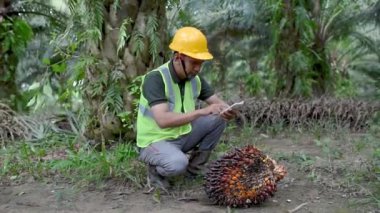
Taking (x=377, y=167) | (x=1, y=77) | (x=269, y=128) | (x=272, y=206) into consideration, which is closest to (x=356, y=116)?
(x=269, y=128)

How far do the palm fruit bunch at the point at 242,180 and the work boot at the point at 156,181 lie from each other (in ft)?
1.60

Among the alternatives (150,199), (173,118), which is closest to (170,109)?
(173,118)

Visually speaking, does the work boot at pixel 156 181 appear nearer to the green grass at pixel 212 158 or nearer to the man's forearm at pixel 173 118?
the green grass at pixel 212 158

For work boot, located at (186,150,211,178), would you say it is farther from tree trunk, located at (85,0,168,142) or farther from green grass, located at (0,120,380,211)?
tree trunk, located at (85,0,168,142)

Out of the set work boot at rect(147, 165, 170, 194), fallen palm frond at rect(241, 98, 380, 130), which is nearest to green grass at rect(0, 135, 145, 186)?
work boot at rect(147, 165, 170, 194)

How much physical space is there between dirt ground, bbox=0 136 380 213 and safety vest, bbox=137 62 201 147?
425mm

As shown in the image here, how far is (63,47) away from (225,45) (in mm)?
9066

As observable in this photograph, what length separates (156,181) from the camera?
14.8ft

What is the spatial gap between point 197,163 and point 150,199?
0.57 meters

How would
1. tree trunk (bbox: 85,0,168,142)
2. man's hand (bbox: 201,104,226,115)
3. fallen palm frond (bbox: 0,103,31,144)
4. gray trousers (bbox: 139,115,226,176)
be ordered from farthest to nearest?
fallen palm frond (bbox: 0,103,31,144) → tree trunk (bbox: 85,0,168,142) → gray trousers (bbox: 139,115,226,176) → man's hand (bbox: 201,104,226,115)

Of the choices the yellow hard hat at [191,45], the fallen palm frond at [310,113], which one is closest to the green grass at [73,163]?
the yellow hard hat at [191,45]

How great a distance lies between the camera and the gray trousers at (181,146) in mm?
4282

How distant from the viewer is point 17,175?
5.07 m

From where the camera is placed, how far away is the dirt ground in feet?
13.3
